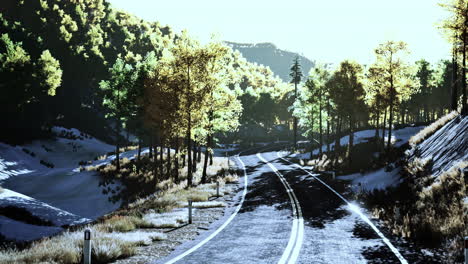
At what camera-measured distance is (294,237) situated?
11.5 m

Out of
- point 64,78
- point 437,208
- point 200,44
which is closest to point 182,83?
point 200,44

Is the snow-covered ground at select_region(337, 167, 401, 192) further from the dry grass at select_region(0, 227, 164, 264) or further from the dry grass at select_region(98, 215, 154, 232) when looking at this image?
the dry grass at select_region(0, 227, 164, 264)

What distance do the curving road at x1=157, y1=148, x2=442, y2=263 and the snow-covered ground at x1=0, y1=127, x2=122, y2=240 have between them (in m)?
12.3

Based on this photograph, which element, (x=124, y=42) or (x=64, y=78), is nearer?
(x=64, y=78)

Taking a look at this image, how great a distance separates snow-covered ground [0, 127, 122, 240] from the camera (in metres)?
23.5

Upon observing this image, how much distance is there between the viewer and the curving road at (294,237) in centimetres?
917

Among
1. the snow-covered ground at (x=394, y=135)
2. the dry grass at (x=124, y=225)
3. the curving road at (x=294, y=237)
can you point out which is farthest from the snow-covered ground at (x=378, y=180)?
the snow-covered ground at (x=394, y=135)

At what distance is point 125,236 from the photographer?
1109 cm

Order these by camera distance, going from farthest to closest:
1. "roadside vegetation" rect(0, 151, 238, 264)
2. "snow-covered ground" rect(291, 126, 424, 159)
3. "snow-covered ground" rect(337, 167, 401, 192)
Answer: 1. "snow-covered ground" rect(291, 126, 424, 159)
2. "snow-covered ground" rect(337, 167, 401, 192)
3. "roadside vegetation" rect(0, 151, 238, 264)

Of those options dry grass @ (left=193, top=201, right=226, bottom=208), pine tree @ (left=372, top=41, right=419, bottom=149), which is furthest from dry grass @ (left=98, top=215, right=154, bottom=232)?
pine tree @ (left=372, top=41, right=419, bottom=149)

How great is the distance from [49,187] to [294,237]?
3022 cm

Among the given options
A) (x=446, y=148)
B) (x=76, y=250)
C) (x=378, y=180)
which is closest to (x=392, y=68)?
(x=378, y=180)

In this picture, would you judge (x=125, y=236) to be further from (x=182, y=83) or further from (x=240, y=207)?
(x=182, y=83)

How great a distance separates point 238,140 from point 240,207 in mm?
73475
